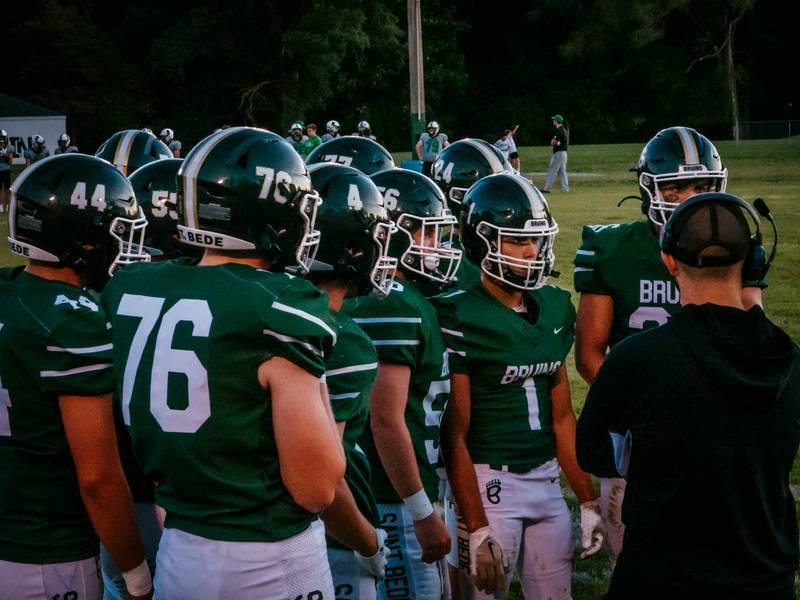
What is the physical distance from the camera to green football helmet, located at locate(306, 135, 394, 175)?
6.02m

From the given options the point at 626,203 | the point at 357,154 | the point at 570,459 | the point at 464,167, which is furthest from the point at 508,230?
the point at 626,203

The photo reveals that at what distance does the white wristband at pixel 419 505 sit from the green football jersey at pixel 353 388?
11.5 inches

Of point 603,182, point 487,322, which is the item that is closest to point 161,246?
point 487,322

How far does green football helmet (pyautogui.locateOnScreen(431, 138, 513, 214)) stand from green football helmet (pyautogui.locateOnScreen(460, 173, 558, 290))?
178cm

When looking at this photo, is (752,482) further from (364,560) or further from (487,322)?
(487,322)

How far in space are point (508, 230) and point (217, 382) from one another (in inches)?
72.3

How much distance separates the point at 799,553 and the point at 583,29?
49517 millimetres

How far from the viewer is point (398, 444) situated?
3477 mm

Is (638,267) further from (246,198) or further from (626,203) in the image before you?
(626,203)

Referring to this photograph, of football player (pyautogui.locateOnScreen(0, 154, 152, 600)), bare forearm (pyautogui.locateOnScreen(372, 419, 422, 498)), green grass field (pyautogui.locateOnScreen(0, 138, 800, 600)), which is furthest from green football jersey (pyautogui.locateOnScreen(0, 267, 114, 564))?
green grass field (pyautogui.locateOnScreen(0, 138, 800, 600))

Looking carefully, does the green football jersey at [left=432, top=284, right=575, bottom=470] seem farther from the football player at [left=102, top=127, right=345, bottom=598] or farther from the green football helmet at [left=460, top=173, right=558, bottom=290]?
the football player at [left=102, top=127, right=345, bottom=598]

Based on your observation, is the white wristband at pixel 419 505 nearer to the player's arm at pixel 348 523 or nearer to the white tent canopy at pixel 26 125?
the player's arm at pixel 348 523

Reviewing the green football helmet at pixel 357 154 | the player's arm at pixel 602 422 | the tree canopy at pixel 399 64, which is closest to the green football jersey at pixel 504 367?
the player's arm at pixel 602 422

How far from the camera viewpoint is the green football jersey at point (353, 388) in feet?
10.0
